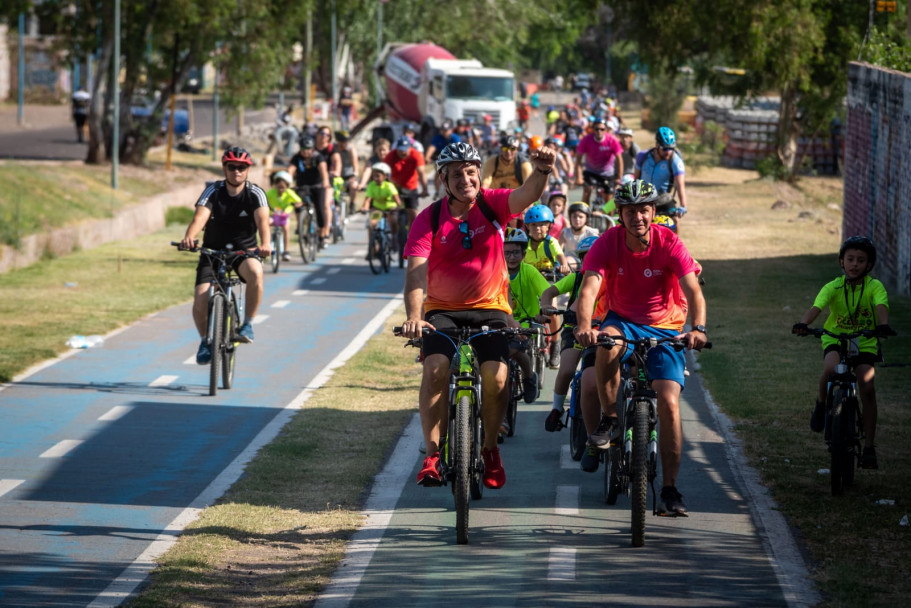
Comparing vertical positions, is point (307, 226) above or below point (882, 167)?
below

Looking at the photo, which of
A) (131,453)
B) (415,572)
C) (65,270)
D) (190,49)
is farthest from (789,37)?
(415,572)

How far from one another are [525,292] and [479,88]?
40.1m

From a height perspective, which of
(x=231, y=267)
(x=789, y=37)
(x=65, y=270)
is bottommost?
(x=65, y=270)

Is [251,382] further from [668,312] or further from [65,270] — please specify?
[65,270]

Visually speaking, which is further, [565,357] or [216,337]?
[216,337]

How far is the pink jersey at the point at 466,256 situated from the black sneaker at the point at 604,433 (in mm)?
944

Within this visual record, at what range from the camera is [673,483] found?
8477 mm

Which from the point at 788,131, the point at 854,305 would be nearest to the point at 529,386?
the point at 854,305

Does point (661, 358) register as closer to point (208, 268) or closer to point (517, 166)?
point (208, 268)

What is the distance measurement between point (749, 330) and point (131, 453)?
871 centimetres

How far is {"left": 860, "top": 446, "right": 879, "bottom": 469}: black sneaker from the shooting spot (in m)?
9.49

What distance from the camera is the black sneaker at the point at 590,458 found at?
8.96 meters

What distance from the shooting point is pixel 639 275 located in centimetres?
839

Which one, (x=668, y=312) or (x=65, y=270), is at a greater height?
(x=668, y=312)
